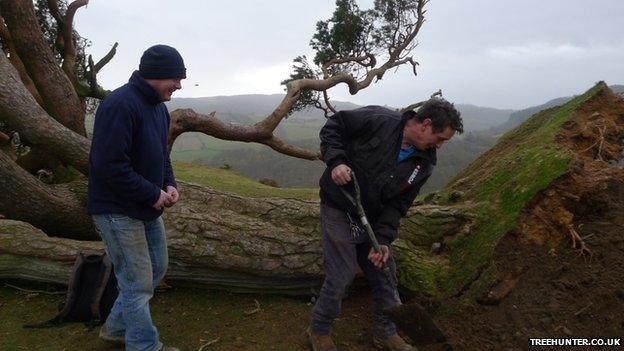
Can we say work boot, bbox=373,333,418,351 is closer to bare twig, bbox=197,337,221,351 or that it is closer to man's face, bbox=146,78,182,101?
bare twig, bbox=197,337,221,351

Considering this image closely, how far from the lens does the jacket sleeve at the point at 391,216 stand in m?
3.50

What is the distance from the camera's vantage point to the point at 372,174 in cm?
338

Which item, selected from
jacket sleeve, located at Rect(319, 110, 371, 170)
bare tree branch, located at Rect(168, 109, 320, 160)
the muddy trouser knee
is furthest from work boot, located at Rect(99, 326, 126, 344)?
bare tree branch, located at Rect(168, 109, 320, 160)

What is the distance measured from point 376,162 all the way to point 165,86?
1.64 metres

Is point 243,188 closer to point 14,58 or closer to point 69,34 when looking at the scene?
point 69,34

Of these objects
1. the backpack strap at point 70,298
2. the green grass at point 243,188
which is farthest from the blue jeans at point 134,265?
the green grass at point 243,188

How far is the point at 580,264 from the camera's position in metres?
4.20

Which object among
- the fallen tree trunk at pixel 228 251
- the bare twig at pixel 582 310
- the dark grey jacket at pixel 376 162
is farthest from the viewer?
the fallen tree trunk at pixel 228 251

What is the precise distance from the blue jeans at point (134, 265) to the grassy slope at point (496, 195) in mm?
2533

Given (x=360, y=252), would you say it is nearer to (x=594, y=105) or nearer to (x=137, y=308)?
(x=137, y=308)

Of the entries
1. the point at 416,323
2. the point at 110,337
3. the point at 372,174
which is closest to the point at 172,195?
A: the point at 110,337

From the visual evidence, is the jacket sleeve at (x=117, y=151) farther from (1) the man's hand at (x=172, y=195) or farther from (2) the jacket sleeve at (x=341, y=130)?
(2) the jacket sleeve at (x=341, y=130)

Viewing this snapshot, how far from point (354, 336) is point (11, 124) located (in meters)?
4.75

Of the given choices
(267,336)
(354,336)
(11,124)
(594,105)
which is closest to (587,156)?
(594,105)
